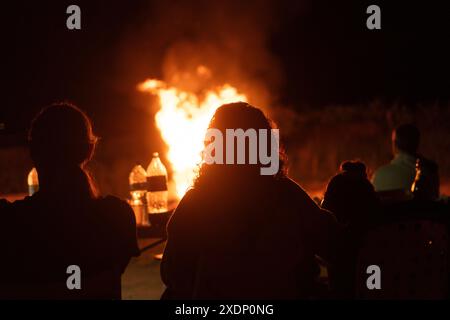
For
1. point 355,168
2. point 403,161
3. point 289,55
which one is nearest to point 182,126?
point 403,161

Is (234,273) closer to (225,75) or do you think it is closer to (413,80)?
(225,75)

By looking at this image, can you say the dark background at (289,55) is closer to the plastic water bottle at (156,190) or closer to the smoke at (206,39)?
the smoke at (206,39)

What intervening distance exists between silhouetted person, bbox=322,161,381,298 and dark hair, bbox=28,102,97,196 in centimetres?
106

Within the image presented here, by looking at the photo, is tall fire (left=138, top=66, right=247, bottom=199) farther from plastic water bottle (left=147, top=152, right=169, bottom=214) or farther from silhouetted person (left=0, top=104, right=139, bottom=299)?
silhouetted person (left=0, top=104, right=139, bottom=299)

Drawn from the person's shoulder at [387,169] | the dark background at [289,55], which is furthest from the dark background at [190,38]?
the person's shoulder at [387,169]

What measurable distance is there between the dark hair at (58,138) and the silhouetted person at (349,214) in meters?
1.06

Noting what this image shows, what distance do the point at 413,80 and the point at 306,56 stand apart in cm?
428

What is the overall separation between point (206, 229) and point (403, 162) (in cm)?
275

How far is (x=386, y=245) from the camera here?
89.6 inches

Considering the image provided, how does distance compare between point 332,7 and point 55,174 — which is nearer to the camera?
point 55,174

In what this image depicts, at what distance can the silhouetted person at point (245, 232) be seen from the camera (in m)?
2.23

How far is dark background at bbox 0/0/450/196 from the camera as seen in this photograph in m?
17.0

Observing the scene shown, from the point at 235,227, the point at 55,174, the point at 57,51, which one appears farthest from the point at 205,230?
the point at 57,51

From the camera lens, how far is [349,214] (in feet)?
8.52
